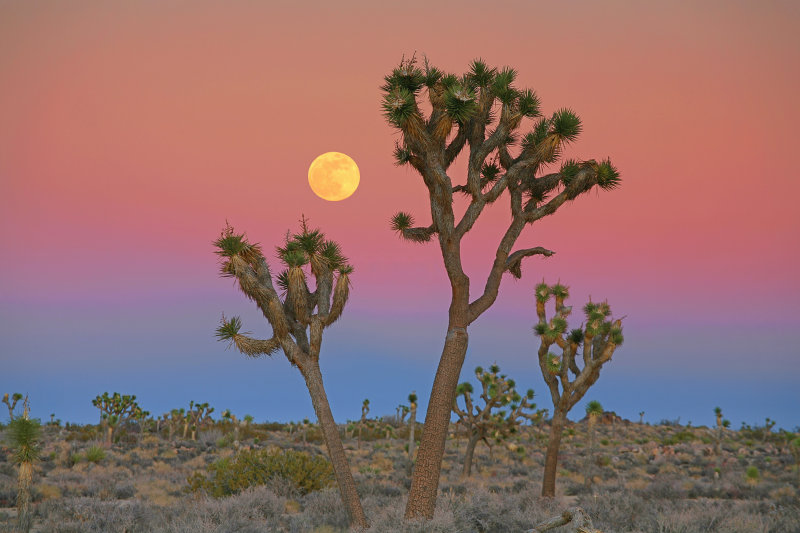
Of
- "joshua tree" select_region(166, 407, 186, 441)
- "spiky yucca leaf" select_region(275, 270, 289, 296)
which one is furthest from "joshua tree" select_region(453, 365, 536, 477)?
"joshua tree" select_region(166, 407, 186, 441)

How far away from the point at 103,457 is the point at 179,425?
24976 mm

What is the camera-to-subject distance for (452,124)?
585 inches

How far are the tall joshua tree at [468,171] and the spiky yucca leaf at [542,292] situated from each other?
777 centimetres

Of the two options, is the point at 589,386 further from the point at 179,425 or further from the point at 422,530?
the point at 179,425

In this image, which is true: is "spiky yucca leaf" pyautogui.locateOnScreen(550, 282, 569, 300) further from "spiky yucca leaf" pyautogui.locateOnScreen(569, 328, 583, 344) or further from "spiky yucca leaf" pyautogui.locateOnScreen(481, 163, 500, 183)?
"spiky yucca leaf" pyautogui.locateOnScreen(481, 163, 500, 183)

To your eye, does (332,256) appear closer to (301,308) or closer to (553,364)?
(301,308)

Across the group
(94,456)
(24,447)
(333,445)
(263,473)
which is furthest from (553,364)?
(94,456)

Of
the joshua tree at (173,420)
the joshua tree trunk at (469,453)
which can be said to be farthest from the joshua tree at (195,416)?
the joshua tree trunk at (469,453)

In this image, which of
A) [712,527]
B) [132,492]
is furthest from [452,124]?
[132,492]

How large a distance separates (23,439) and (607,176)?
51.2 ft

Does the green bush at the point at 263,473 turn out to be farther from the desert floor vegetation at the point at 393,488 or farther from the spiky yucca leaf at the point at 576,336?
the spiky yucca leaf at the point at 576,336

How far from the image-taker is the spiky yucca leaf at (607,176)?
16.0 metres

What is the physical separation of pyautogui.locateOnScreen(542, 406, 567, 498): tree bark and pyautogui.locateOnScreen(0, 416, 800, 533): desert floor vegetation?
641 mm

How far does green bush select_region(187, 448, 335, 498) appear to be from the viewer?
20.4m
